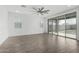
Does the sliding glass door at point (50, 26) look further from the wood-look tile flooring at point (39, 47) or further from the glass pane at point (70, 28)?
the wood-look tile flooring at point (39, 47)

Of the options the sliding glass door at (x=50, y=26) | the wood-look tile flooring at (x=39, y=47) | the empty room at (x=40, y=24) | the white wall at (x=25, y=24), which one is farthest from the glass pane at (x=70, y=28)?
the white wall at (x=25, y=24)

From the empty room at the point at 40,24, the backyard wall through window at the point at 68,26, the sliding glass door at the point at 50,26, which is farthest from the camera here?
the sliding glass door at the point at 50,26

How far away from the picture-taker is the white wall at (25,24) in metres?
9.88

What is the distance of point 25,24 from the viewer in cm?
1144

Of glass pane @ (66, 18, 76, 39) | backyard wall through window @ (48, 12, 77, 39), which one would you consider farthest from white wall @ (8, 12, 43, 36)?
glass pane @ (66, 18, 76, 39)

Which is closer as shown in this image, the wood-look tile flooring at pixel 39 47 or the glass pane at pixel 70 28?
the wood-look tile flooring at pixel 39 47

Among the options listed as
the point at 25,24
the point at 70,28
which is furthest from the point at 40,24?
the point at 70,28

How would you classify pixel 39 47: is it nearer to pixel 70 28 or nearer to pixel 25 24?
pixel 70 28

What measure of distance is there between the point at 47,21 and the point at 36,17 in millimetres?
1852

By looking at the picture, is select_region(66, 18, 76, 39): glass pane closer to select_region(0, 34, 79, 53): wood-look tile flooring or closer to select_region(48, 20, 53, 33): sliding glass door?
select_region(0, 34, 79, 53): wood-look tile flooring

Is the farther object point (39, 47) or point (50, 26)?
point (50, 26)

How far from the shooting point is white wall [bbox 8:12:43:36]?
988 centimetres

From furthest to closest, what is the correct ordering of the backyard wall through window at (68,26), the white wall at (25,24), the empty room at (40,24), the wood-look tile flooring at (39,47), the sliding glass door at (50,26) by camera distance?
1. the sliding glass door at (50,26)
2. the white wall at (25,24)
3. the backyard wall through window at (68,26)
4. the empty room at (40,24)
5. the wood-look tile flooring at (39,47)

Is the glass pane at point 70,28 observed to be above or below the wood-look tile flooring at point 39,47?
above
